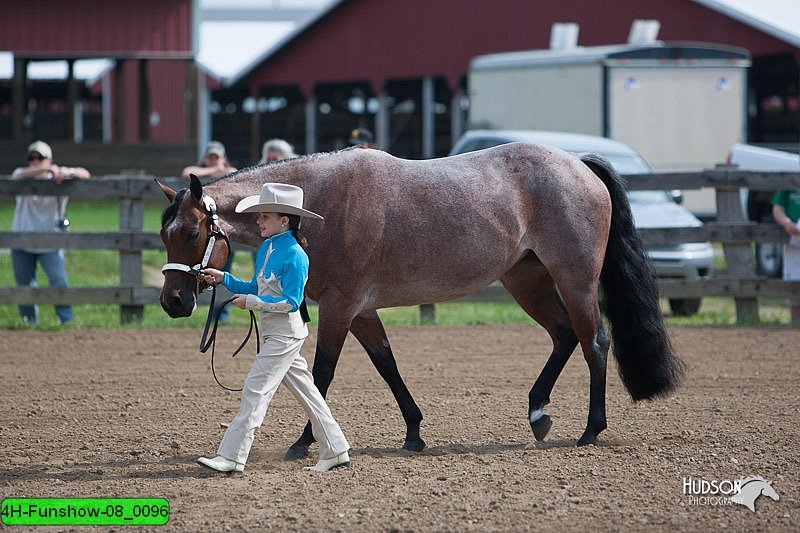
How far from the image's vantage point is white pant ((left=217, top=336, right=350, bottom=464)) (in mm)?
5477

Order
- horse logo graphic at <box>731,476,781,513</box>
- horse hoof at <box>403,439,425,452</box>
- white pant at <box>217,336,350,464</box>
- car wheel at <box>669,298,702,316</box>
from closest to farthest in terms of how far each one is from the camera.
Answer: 1. horse logo graphic at <box>731,476,781,513</box>
2. white pant at <box>217,336,350,464</box>
3. horse hoof at <box>403,439,425,452</box>
4. car wheel at <box>669,298,702,316</box>

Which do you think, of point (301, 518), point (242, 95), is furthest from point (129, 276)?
point (242, 95)

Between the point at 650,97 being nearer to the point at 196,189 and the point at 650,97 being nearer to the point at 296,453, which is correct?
the point at 296,453

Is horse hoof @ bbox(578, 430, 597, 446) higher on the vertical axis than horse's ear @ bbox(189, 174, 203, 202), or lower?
lower

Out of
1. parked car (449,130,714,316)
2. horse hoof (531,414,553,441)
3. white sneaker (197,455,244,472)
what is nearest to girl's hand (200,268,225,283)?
white sneaker (197,455,244,472)

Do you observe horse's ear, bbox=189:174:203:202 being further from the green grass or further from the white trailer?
the white trailer

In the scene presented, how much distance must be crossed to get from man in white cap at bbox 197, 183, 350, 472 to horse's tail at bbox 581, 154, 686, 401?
1998 millimetres

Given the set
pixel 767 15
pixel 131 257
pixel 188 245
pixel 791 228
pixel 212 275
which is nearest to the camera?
pixel 212 275

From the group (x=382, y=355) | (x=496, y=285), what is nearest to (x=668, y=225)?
(x=496, y=285)

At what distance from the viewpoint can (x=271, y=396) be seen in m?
5.54

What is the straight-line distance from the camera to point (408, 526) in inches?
184

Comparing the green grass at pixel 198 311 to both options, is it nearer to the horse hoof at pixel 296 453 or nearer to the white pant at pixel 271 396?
the horse hoof at pixel 296 453

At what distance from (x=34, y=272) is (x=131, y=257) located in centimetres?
112

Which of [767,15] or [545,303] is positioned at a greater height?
[767,15]
